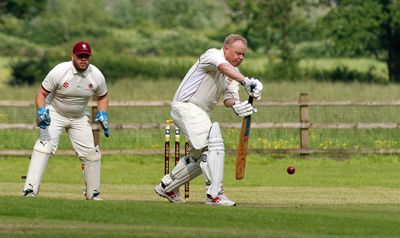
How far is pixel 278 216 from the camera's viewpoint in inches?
540

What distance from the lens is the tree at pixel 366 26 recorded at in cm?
4906

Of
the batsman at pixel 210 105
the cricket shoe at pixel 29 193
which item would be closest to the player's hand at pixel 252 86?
the batsman at pixel 210 105

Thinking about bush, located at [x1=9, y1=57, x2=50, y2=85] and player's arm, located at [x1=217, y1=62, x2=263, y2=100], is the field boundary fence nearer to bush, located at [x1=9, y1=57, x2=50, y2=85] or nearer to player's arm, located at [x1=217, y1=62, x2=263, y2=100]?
player's arm, located at [x1=217, y1=62, x2=263, y2=100]

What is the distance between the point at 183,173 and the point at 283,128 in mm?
11833

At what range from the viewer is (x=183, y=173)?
15.9m

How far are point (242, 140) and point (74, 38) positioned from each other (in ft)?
179

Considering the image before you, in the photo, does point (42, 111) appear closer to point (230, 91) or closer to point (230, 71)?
point (230, 91)

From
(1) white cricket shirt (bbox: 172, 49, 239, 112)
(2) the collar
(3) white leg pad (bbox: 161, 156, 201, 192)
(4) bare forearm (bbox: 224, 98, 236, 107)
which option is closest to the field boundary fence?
(2) the collar

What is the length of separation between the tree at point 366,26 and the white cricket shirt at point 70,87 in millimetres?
33124

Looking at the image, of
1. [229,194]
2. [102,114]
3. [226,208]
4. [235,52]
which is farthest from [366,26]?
[226,208]

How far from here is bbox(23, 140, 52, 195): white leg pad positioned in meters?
16.5

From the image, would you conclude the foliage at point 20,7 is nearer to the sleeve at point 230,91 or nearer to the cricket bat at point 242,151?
the sleeve at point 230,91

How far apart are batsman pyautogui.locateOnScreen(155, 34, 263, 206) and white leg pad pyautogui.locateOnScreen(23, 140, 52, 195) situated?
6.06ft

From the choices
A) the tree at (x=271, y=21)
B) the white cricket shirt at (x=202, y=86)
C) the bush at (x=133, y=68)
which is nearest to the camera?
the white cricket shirt at (x=202, y=86)
